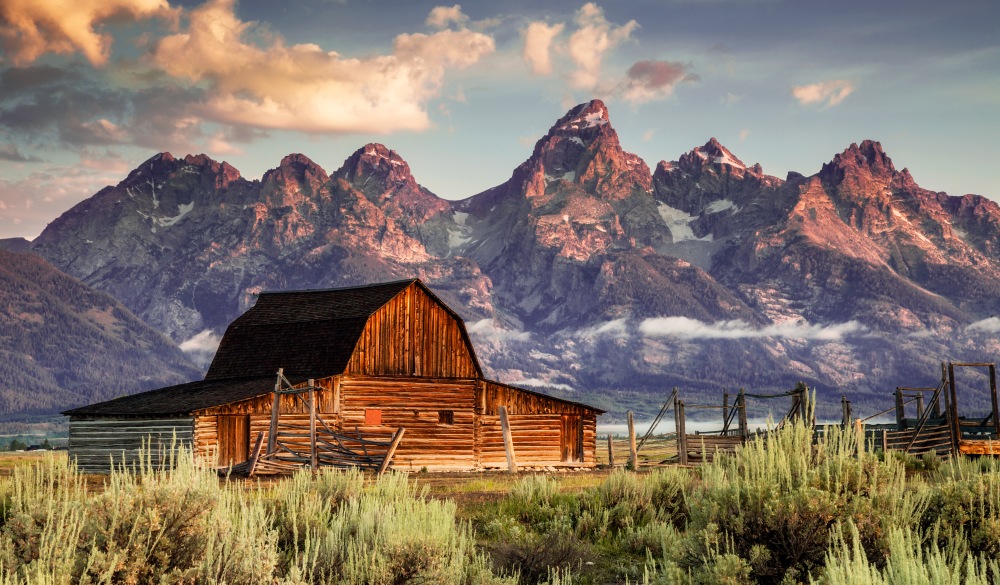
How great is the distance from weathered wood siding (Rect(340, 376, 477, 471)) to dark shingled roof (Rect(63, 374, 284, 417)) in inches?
138

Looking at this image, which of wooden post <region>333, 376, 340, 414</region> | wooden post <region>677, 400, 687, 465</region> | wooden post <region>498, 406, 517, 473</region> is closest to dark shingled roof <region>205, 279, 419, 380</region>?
wooden post <region>333, 376, 340, 414</region>

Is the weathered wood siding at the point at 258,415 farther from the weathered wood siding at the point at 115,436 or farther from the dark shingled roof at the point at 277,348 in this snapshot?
the weathered wood siding at the point at 115,436

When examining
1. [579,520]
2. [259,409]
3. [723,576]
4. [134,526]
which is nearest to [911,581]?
[723,576]

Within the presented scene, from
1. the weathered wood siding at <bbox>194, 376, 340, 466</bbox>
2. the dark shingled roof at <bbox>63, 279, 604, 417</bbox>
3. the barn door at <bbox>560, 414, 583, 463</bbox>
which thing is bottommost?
the barn door at <bbox>560, 414, 583, 463</bbox>

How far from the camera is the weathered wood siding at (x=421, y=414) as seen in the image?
4022 centimetres

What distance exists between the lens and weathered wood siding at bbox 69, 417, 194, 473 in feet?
121

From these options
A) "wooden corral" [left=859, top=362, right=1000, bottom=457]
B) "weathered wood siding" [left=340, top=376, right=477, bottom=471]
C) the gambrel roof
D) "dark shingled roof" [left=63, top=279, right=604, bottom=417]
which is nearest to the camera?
"wooden corral" [left=859, top=362, right=1000, bottom=457]

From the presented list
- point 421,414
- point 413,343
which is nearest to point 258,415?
point 421,414

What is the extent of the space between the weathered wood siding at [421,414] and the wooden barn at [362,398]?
0.05 m

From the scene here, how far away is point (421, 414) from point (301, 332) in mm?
6542

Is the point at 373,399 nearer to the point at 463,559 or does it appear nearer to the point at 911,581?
the point at 463,559

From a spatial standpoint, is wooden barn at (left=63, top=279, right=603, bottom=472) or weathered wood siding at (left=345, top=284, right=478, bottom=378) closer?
wooden barn at (left=63, top=279, right=603, bottom=472)

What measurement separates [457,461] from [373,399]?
4.45 m

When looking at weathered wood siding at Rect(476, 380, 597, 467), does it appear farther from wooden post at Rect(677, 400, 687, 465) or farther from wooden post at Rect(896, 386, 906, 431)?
wooden post at Rect(896, 386, 906, 431)
